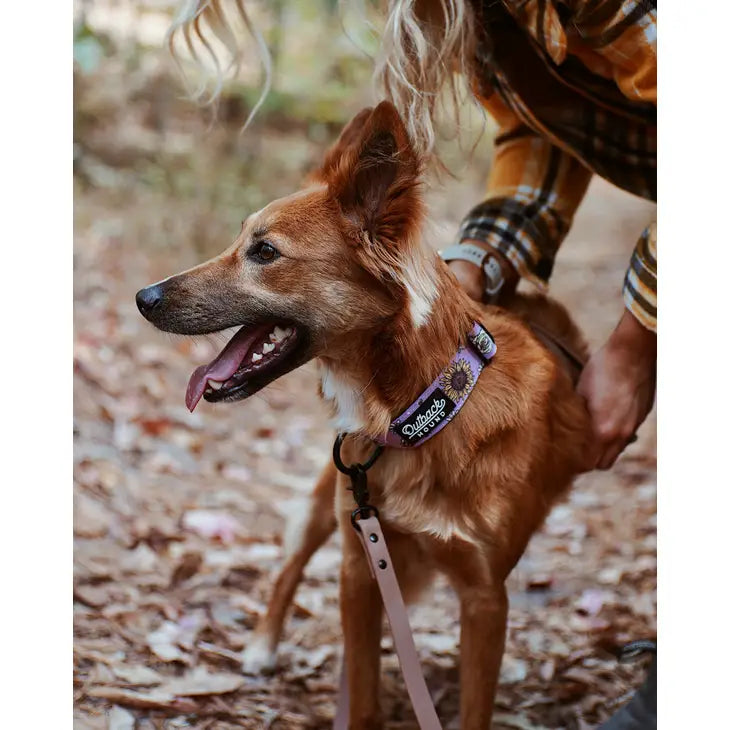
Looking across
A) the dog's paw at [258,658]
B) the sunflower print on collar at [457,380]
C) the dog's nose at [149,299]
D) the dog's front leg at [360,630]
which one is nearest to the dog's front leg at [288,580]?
the dog's paw at [258,658]

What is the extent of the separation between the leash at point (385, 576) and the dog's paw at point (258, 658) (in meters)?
0.60

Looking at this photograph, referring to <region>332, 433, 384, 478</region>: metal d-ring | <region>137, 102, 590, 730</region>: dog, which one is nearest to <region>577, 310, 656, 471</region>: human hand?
<region>137, 102, 590, 730</region>: dog

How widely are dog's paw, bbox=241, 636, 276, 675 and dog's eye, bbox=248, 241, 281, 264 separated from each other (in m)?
0.95

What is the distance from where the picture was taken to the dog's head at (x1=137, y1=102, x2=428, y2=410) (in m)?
1.19

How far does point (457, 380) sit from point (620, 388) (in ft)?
1.26

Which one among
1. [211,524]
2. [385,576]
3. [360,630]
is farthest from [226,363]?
[211,524]

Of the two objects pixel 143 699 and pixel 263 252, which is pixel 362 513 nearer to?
pixel 263 252

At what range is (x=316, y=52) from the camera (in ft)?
5.62

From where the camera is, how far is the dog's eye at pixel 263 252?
1.21m

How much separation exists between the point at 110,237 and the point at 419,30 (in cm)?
98

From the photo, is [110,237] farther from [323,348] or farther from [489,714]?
[489,714]

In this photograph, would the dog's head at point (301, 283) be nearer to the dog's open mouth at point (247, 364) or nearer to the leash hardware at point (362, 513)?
the dog's open mouth at point (247, 364)

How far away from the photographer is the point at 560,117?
1.51m
